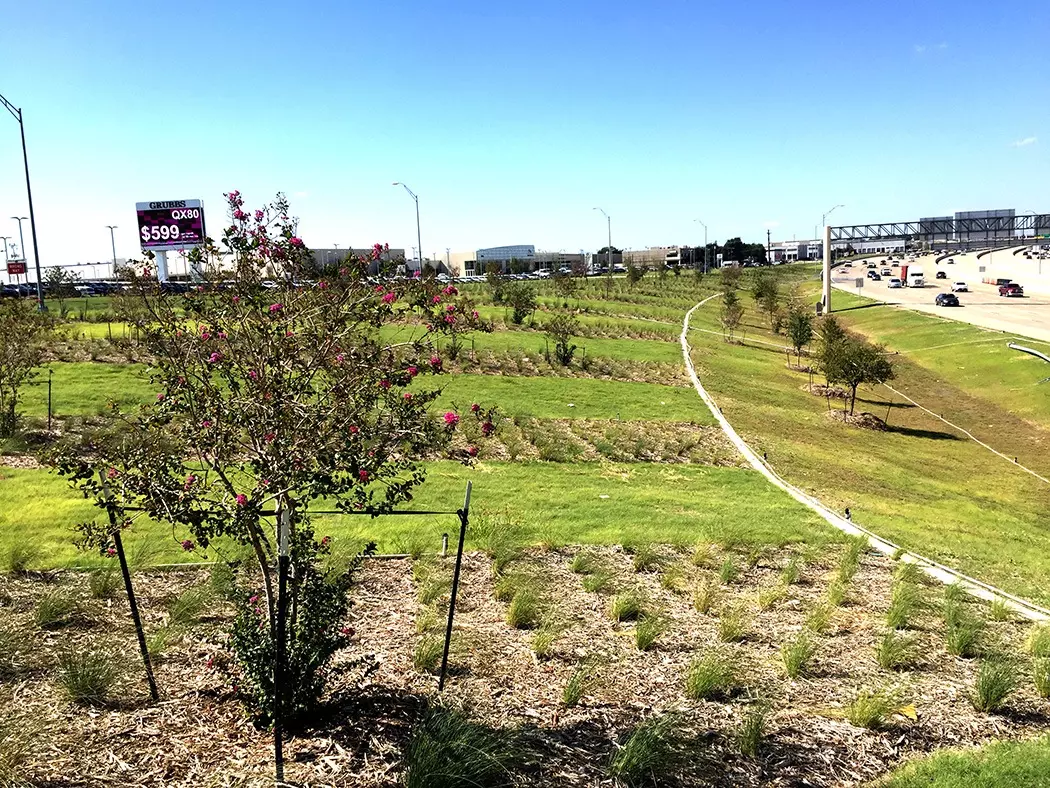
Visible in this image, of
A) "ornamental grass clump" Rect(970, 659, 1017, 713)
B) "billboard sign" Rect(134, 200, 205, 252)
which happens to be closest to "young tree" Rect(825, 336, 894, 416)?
"ornamental grass clump" Rect(970, 659, 1017, 713)

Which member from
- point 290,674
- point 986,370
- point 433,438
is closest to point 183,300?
point 433,438

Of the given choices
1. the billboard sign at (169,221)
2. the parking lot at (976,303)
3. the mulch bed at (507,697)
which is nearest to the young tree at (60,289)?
the billboard sign at (169,221)

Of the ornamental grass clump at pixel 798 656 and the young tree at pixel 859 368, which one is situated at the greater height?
the young tree at pixel 859 368

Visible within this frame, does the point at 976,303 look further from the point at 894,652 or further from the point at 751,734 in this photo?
the point at 751,734

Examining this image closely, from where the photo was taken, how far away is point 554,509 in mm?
13109

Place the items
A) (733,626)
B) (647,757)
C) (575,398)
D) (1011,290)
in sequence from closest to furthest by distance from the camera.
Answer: (647,757), (733,626), (575,398), (1011,290)

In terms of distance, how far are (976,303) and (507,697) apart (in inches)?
3134

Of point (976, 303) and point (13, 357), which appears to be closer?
point (13, 357)

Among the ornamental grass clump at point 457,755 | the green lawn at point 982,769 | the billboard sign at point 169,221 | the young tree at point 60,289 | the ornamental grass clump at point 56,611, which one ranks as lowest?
the green lawn at point 982,769

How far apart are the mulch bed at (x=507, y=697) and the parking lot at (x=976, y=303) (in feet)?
156

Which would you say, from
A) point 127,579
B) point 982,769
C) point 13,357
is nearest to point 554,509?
point 982,769

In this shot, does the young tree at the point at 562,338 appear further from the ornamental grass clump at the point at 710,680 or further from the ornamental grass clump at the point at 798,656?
the ornamental grass clump at the point at 710,680

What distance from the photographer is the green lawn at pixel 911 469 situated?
13281 mm

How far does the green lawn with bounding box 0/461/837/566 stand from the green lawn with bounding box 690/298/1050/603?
2.05m
